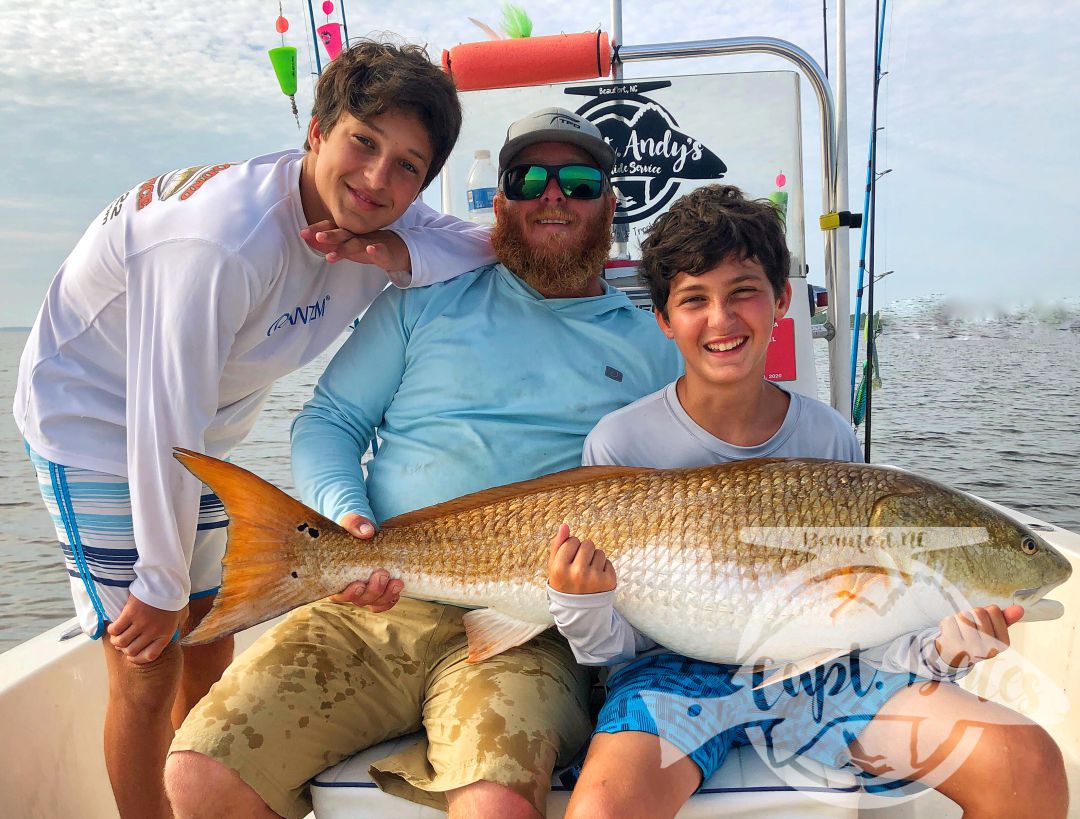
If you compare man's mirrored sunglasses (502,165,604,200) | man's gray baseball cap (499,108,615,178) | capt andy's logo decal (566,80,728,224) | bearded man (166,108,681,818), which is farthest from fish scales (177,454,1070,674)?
capt andy's logo decal (566,80,728,224)

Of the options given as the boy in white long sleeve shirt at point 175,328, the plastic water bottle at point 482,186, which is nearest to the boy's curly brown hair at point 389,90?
the boy in white long sleeve shirt at point 175,328

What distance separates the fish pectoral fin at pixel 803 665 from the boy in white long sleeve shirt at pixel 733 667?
0.03 metres

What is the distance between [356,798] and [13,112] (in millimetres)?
2690

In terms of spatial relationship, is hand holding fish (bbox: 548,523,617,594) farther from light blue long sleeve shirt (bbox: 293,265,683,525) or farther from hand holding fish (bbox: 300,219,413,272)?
hand holding fish (bbox: 300,219,413,272)

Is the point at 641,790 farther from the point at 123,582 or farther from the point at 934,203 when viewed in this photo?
the point at 123,582

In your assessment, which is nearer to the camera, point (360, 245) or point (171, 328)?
point (171, 328)

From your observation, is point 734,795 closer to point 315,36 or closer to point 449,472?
point 449,472

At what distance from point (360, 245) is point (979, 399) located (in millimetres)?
2040

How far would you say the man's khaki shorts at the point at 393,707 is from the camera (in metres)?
1.60

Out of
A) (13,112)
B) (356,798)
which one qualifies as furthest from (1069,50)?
(13,112)

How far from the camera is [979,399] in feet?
8.80

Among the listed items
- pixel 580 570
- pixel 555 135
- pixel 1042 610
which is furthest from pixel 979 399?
pixel 580 570

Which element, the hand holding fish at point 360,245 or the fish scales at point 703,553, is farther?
the hand holding fish at point 360,245

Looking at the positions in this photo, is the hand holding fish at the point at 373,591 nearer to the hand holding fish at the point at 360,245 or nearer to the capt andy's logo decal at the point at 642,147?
the hand holding fish at the point at 360,245
